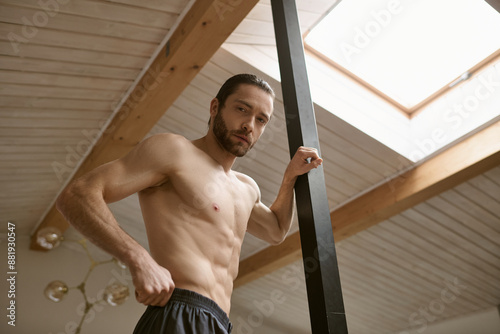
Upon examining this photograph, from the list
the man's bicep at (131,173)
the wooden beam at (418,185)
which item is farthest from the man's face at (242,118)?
the wooden beam at (418,185)

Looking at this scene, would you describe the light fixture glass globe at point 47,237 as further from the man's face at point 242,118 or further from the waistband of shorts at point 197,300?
the waistband of shorts at point 197,300

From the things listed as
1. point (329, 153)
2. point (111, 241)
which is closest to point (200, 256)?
point (111, 241)

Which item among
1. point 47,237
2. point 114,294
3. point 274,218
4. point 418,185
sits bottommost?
point 274,218

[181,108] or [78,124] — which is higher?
[181,108]

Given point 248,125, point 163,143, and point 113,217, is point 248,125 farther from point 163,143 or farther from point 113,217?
point 113,217

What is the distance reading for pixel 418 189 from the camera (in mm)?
3285

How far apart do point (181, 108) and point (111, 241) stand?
2.36 m

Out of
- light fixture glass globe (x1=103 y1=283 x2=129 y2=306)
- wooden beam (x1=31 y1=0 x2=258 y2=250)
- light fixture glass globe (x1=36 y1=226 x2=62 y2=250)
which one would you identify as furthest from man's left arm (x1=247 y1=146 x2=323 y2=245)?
light fixture glass globe (x1=36 y1=226 x2=62 y2=250)

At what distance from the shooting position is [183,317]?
1.16m

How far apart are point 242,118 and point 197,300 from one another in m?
0.60

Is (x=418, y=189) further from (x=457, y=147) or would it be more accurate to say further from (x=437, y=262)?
(x=437, y=262)

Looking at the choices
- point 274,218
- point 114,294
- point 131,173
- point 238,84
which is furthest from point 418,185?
point 131,173

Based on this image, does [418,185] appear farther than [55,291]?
No

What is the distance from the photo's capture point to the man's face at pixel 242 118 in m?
1.53
